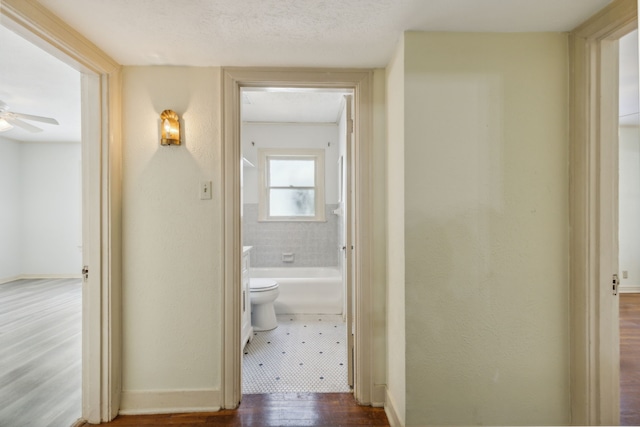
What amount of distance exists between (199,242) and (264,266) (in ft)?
8.31

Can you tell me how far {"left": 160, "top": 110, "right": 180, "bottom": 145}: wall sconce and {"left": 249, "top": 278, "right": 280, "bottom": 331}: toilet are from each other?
5.34 ft

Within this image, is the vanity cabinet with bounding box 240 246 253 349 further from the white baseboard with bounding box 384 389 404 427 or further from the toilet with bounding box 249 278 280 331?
the white baseboard with bounding box 384 389 404 427

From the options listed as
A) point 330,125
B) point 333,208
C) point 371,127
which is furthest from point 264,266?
point 371,127

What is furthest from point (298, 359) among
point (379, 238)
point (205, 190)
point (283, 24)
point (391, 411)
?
point (283, 24)

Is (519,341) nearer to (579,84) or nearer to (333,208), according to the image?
(579,84)

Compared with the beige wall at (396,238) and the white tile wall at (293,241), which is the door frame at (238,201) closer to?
the beige wall at (396,238)

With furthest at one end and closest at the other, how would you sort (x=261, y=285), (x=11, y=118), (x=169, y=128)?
1. (x=11, y=118)
2. (x=261, y=285)
3. (x=169, y=128)

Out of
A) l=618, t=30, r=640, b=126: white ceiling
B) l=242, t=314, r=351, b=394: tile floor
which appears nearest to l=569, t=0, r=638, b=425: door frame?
l=618, t=30, r=640, b=126: white ceiling

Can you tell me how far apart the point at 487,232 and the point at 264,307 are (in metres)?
2.25

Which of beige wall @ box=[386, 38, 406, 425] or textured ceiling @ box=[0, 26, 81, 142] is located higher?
textured ceiling @ box=[0, 26, 81, 142]

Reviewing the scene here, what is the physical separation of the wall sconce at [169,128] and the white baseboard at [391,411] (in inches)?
76.7

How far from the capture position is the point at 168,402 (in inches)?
72.6

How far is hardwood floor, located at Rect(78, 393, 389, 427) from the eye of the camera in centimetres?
176

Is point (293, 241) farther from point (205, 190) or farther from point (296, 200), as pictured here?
point (205, 190)
